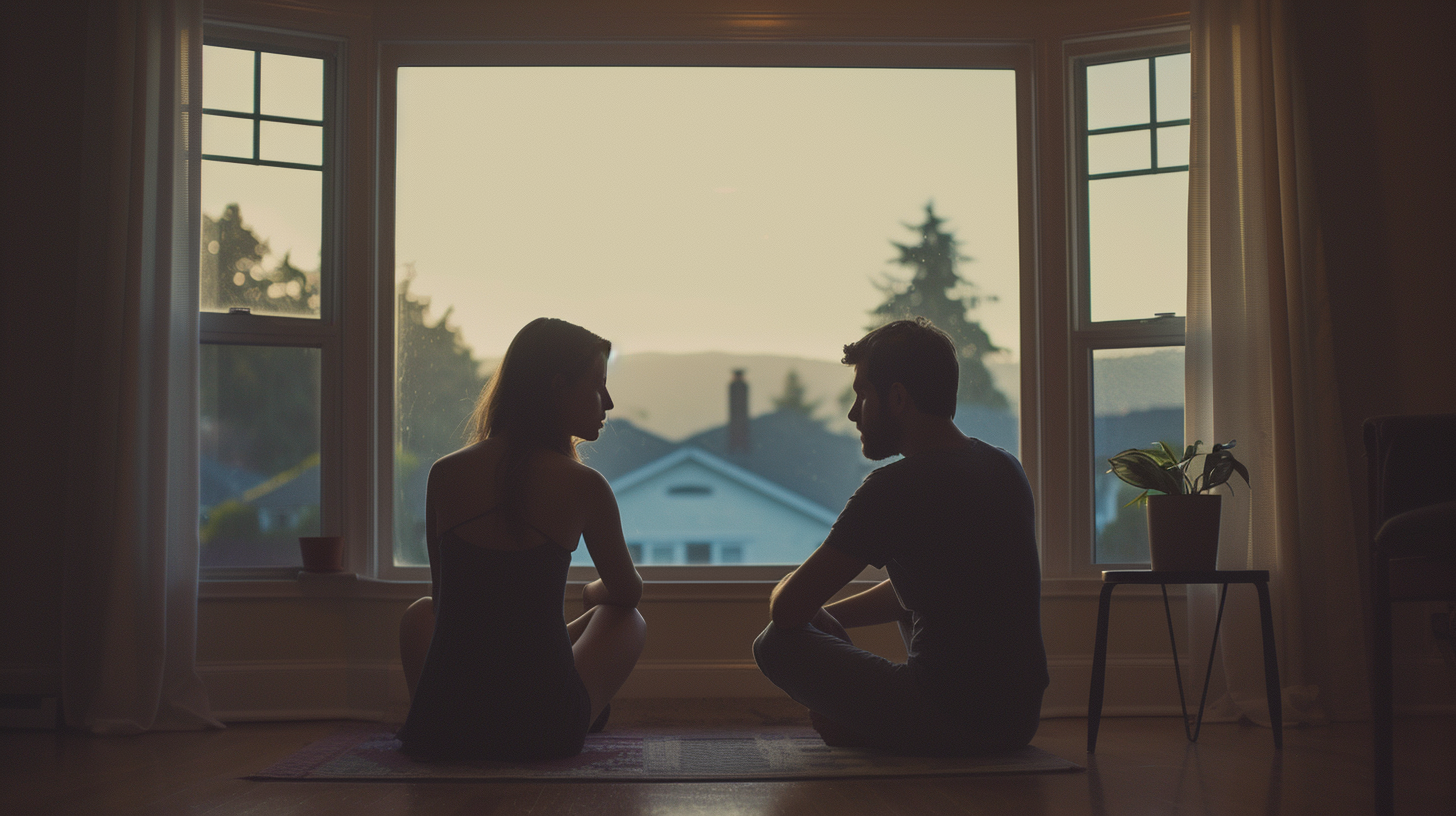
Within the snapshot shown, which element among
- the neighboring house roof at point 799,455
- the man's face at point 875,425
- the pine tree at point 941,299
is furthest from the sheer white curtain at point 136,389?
the pine tree at point 941,299

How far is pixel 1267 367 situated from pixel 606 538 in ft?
6.70

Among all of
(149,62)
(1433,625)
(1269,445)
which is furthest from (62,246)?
(1433,625)

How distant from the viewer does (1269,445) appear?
2945 millimetres

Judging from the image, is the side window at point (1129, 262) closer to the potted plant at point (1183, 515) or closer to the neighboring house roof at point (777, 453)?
the potted plant at point (1183, 515)

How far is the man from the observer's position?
2096 millimetres

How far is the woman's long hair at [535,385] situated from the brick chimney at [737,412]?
1144 millimetres

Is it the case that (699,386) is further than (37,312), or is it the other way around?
(699,386)

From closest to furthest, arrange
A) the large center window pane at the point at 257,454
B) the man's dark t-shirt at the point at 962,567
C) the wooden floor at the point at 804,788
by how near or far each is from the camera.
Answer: the wooden floor at the point at 804,788
the man's dark t-shirt at the point at 962,567
the large center window pane at the point at 257,454

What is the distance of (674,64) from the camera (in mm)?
3408

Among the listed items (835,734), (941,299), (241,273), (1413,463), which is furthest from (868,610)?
(241,273)

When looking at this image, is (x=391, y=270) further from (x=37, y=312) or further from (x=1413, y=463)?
(x=1413, y=463)

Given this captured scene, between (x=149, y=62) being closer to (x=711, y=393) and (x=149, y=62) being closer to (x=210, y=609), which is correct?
(x=210, y=609)

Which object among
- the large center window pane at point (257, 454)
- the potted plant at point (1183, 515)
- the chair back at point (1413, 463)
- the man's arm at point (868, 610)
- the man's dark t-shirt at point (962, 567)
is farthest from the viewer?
the large center window pane at point (257, 454)

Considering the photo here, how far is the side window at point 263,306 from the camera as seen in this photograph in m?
3.21
